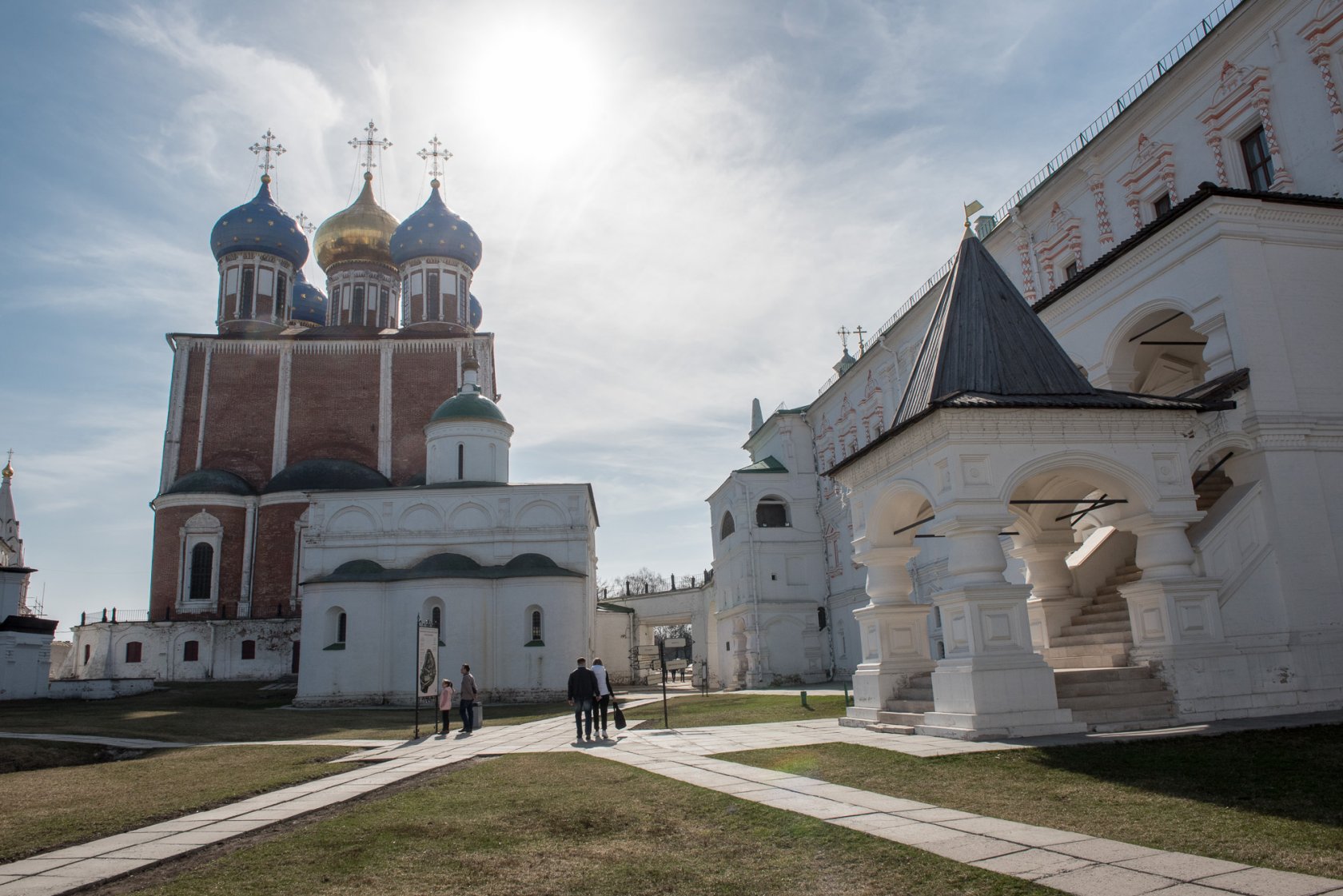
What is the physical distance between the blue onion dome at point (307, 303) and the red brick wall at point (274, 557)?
1641cm

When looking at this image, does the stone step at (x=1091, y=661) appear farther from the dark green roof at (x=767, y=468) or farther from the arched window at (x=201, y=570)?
the arched window at (x=201, y=570)

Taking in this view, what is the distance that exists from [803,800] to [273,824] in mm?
3704

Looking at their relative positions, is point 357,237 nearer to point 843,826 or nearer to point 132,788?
point 132,788

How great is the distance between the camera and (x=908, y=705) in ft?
36.4

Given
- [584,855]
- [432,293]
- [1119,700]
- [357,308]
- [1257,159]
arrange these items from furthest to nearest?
[357,308], [432,293], [1257,159], [1119,700], [584,855]

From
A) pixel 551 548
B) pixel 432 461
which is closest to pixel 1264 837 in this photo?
pixel 551 548

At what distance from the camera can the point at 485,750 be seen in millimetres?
11961

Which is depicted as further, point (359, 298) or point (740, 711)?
point (359, 298)

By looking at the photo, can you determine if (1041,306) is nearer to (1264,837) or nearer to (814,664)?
(1264,837)

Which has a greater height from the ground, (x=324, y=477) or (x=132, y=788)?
(x=324, y=477)

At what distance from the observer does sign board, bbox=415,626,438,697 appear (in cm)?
1570

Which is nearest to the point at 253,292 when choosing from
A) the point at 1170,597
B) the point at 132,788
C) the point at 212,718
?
the point at 212,718

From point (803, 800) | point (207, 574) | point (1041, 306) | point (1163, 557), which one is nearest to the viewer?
point (803, 800)

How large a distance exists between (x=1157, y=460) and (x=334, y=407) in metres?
36.0
